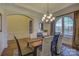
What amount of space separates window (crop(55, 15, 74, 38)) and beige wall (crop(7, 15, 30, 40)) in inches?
21.3

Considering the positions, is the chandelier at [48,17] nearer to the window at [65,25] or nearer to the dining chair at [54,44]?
the window at [65,25]

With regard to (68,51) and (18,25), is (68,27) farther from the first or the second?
(18,25)

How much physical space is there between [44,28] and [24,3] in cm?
56

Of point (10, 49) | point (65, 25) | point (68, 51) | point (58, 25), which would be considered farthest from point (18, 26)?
point (68, 51)

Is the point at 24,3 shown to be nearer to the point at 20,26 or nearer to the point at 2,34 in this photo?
the point at 20,26

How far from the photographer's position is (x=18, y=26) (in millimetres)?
2459

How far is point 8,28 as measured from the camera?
8.00 feet

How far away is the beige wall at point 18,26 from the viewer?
242 cm

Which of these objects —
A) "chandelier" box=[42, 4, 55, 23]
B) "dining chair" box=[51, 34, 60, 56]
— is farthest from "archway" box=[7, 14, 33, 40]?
"dining chair" box=[51, 34, 60, 56]

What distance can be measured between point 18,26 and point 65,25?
2.76 ft


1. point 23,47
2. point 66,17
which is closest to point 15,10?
point 23,47

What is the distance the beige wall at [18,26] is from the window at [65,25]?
0.54m

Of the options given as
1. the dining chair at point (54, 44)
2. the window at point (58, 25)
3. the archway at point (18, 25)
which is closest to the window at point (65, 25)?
the window at point (58, 25)

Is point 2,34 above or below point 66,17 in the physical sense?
below
